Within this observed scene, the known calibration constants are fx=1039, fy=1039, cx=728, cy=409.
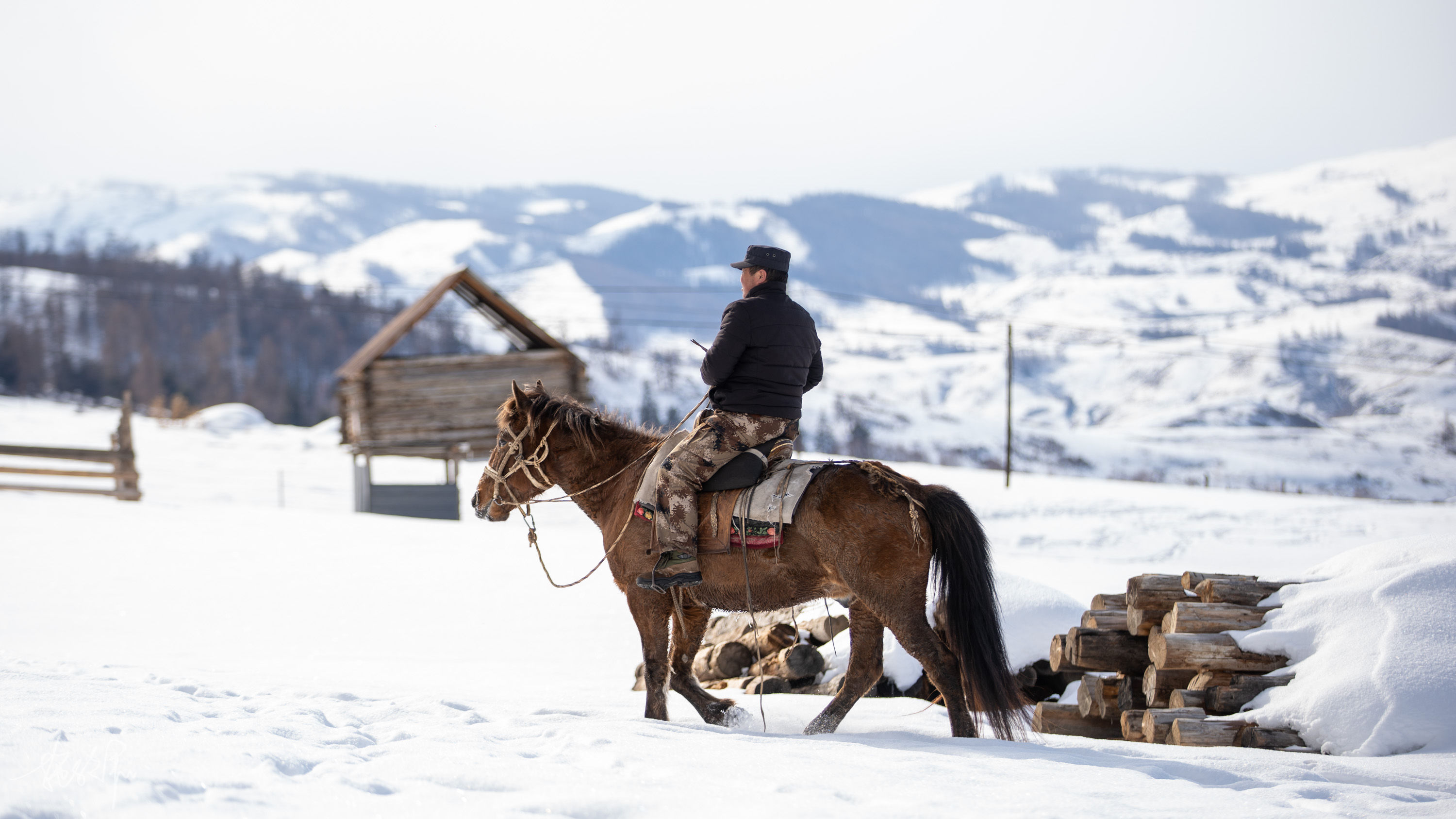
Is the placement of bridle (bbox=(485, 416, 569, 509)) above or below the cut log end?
above

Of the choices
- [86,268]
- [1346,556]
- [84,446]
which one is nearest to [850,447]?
[84,446]

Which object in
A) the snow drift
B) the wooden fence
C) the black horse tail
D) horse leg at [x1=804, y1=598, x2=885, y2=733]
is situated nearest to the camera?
the snow drift

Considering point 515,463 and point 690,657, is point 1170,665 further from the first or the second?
point 515,463

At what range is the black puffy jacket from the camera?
246 inches

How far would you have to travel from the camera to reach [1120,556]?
1939cm

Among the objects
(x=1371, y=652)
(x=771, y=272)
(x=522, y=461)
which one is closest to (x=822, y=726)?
(x=522, y=461)

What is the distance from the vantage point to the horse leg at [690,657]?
674cm

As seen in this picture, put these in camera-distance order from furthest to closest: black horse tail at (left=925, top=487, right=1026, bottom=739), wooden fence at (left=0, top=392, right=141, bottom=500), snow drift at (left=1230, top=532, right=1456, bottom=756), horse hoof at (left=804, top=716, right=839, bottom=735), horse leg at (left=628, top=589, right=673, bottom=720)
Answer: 1. wooden fence at (left=0, top=392, right=141, bottom=500)
2. horse leg at (left=628, top=589, right=673, bottom=720)
3. horse hoof at (left=804, top=716, right=839, bottom=735)
4. black horse tail at (left=925, top=487, right=1026, bottom=739)
5. snow drift at (left=1230, top=532, right=1456, bottom=756)

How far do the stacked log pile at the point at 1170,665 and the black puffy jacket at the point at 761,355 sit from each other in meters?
2.69

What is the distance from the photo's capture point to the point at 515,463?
23.7 ft

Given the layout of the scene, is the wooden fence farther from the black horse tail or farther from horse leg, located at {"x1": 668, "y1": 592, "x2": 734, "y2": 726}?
the black horse tail

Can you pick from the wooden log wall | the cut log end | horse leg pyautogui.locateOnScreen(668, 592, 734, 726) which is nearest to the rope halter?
horse leg pyautogui.locateOnScreen(668, 592, 734, 726)

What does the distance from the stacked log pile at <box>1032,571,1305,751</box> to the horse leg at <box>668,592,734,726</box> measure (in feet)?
7.20

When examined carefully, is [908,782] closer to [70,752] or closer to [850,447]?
[70,752]
